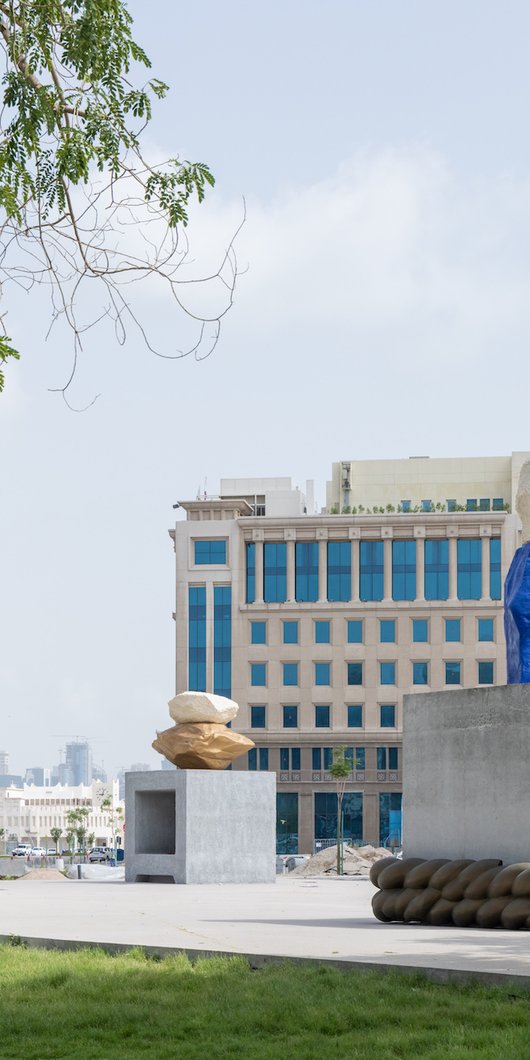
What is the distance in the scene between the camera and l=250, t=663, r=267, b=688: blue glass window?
92250 millimetres

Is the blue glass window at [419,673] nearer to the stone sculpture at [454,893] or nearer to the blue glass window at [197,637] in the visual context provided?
the blue glass window at [197,637]

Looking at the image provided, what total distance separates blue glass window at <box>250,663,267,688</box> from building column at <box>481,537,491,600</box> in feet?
47.0

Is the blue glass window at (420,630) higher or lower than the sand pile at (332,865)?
higher

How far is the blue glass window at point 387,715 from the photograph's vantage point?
299 feet

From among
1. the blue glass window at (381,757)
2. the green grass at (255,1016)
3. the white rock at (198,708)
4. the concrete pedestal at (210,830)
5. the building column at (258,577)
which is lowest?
the blue glass window at (381,757)

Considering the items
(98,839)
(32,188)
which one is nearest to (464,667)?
(32,188)

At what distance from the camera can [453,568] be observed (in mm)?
91062

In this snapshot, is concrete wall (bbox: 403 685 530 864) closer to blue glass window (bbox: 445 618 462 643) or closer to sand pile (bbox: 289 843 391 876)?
sand pile (bbox: 289 843 391 876)

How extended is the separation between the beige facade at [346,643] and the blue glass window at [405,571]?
0.13 meters

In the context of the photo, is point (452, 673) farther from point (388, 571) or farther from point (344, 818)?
point (344, 818)

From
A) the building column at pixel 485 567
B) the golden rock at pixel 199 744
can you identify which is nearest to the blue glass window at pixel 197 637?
the building column at pixel 485 567

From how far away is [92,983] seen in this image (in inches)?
436

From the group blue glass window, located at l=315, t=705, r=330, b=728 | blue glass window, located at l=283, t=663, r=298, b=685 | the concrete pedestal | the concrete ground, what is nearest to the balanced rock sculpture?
the concrete pedestal

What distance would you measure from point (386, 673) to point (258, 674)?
7.99m
